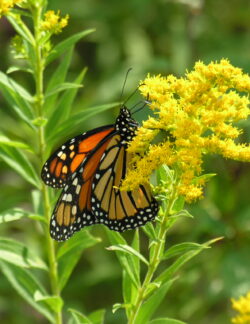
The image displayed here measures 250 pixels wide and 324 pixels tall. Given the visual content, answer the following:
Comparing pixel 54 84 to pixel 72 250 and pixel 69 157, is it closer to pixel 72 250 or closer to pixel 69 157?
pixel 69 157

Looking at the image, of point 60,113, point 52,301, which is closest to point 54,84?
point 60,113

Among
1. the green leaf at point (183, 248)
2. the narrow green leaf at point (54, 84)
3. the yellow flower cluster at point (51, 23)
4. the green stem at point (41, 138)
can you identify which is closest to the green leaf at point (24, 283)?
the green stem at point (41, 138)

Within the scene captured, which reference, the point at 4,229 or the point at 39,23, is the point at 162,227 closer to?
the point at 39,23

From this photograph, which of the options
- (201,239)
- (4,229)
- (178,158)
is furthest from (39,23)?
(4,229)

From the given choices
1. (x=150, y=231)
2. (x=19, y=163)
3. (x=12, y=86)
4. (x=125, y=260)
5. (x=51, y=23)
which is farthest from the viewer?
(x=19, y=163)

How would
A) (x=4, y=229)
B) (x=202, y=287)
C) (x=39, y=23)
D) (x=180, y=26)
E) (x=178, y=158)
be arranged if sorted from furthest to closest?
(x=180, y=26)
(x=4, y=229)
(x=202, y=287)
(x=39, y=23)
(x=178, y=158)

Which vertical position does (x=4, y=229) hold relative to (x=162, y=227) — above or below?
above

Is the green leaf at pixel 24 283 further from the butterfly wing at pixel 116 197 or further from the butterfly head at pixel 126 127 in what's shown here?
the butterfly head at pixel 126 127
